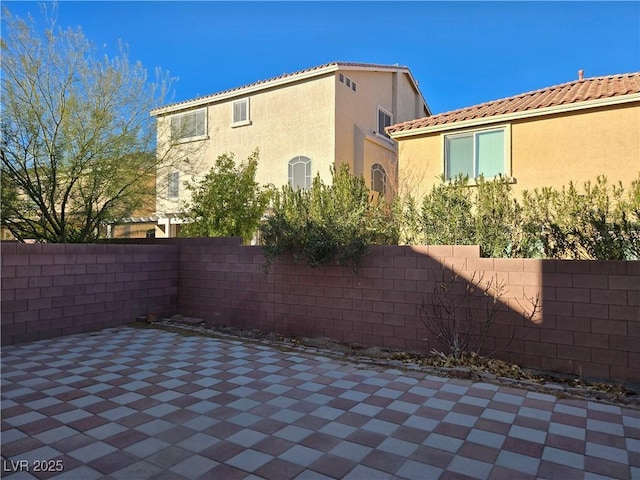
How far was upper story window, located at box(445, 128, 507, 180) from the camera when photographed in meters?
10.5

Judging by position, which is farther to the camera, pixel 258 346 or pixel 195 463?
pixel 258 346

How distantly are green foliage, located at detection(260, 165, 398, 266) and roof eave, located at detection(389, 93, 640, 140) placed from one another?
4.84 m

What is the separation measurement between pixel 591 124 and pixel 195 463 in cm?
1028

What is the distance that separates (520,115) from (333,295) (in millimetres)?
6825

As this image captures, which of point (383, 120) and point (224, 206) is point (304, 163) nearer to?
point (383, 120)

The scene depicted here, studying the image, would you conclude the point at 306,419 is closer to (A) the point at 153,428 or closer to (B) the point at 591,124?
(A) the point at 153,428

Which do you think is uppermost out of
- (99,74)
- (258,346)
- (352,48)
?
(352,48)

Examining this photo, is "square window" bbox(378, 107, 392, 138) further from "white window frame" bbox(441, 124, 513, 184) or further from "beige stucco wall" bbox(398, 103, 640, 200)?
"beige stucco wall" bbox(398, 103, 640, 200)

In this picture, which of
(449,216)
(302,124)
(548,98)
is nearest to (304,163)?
(302,124)

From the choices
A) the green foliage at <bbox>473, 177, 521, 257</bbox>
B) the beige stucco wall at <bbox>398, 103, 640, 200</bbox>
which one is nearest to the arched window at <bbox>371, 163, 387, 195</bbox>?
the beige stucco wall at <bbox>398, 103, 640, 200</bbox>

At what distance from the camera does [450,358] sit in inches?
215

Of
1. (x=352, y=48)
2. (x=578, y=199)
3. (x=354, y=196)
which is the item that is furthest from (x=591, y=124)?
(x=352, y=48)

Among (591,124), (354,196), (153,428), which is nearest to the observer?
(153,428)

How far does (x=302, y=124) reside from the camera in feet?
48.8
